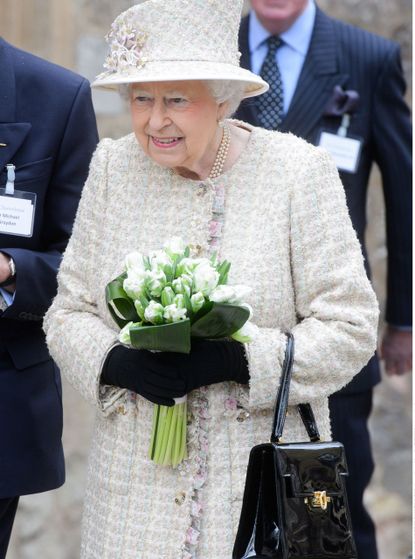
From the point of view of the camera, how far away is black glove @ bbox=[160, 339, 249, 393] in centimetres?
323

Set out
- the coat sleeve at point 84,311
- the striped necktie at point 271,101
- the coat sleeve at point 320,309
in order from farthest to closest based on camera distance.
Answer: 1. the striped necktie at point 271,101
2. the coat sleeve at point 84,311
3. the coat sleeve at point 320,309

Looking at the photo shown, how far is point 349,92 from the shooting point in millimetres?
5039

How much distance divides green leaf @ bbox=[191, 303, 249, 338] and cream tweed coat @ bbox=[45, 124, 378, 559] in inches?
5.5

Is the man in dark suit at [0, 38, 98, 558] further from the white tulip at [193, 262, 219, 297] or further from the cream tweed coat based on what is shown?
the white tulip at [193, 262, 219, 297]

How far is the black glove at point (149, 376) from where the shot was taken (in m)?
3.22

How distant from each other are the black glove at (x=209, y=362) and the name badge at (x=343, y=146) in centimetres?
182

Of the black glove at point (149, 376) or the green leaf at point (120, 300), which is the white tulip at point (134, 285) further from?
the black glove at point (149, 376)

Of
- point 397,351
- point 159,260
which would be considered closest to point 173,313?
point 159,260

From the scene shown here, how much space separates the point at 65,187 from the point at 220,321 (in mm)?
964

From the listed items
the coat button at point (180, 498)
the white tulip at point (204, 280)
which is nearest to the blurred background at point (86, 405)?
the coat button at point (180, 498)

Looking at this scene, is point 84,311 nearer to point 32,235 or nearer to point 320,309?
point 32,235

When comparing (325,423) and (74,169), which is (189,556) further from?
(74,169)

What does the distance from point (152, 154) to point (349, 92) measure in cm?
179

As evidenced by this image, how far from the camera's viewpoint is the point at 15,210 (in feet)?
12.6
